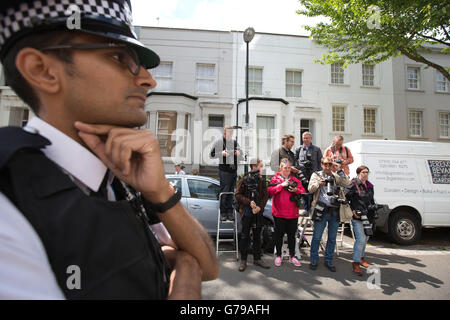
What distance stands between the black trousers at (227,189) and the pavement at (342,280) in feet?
3.33

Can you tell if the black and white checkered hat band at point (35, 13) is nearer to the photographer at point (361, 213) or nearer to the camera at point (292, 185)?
the camera at point (292, 185)

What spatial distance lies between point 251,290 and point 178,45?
14563 mm

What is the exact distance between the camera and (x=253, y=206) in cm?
488

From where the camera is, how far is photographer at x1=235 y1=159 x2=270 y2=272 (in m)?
4.91

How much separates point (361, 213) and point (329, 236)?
800mm

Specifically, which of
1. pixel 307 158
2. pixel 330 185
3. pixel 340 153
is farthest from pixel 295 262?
pixel 340 153

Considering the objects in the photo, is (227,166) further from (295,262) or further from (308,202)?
(295,262)

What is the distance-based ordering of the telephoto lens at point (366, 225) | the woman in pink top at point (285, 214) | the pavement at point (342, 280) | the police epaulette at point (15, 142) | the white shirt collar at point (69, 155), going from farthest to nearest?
the woman in pink top at point (285, 214)
the telephoto lens at point (366, 225)
the pavement at point (342, 280)
the white shirt collar at point (69, 155)
the police epaulette at point (15, 142)

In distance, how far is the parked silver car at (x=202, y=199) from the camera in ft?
19.2

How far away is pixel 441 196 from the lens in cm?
655

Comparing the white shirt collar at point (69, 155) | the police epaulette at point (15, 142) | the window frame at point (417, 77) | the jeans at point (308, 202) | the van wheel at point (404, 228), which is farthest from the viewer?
the window frame at point (417, 77)

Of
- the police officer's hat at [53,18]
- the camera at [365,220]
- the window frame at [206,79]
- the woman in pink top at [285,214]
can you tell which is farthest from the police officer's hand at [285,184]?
the window frame at [206,79]

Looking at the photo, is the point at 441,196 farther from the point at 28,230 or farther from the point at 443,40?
the point at 28,230

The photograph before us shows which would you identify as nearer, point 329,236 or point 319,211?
point 319,211
